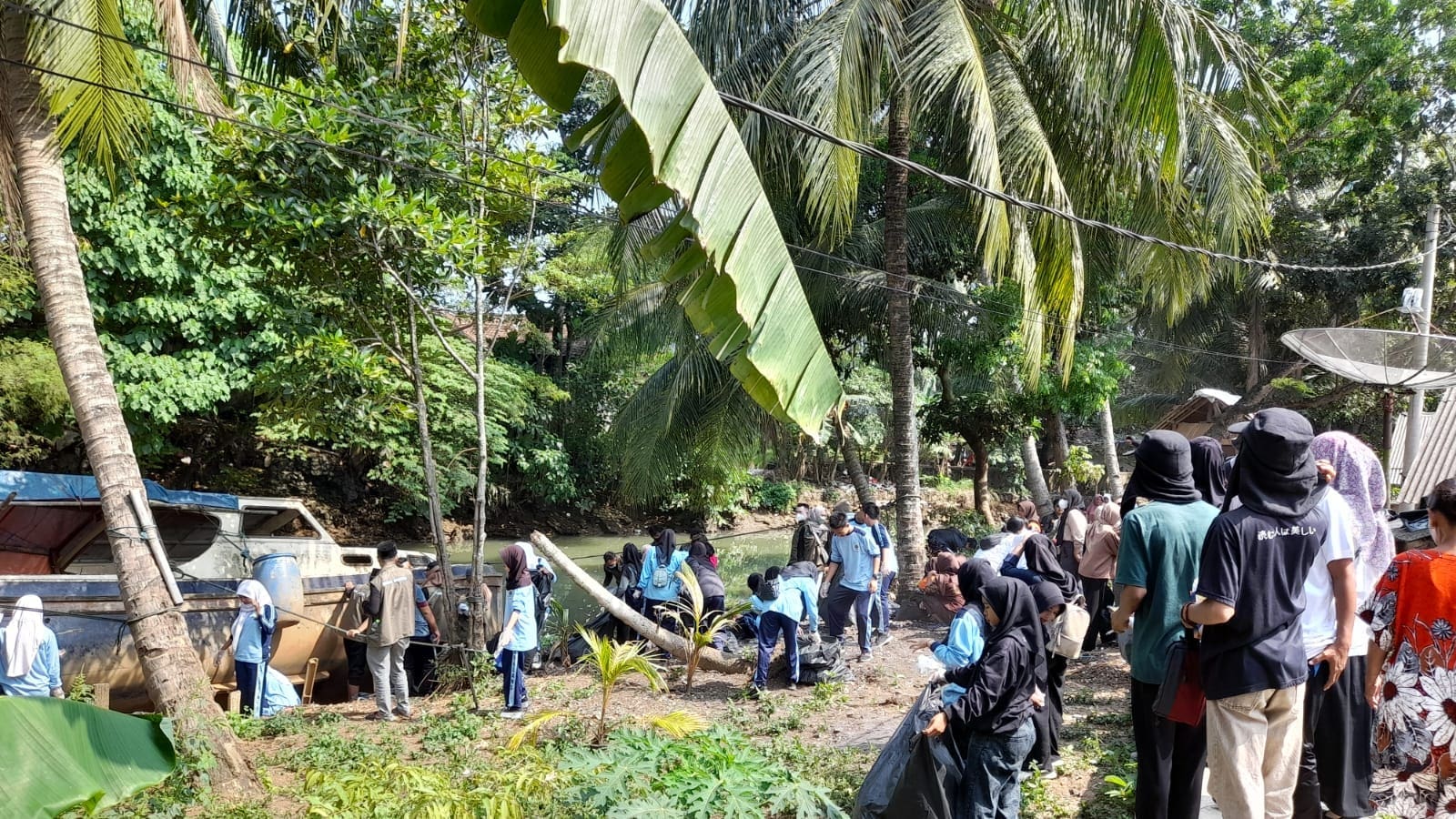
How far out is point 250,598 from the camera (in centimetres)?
855

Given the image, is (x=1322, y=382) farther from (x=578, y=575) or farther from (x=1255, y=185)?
(x=578, y=575)

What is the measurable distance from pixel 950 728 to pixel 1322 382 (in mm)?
24097

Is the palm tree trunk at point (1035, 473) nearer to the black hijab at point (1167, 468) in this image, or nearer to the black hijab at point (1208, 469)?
the black hijab at point (1208, 469)

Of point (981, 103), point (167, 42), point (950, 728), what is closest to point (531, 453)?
point (981, 103)

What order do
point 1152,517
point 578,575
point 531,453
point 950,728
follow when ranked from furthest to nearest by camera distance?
point 531,453 < point 578,575 < point 950,728 < point 1152,517

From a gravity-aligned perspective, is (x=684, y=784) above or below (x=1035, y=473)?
below

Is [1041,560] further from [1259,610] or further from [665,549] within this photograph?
[665,549]

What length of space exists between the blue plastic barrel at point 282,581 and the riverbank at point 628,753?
1442 millimetres

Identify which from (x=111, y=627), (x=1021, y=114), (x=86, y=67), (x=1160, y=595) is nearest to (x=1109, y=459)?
(x=1021, y=114)

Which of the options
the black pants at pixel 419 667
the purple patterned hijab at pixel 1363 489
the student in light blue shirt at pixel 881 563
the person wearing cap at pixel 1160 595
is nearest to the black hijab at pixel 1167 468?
the person wearing cap at pixel 1160 595

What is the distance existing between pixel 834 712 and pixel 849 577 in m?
2.01

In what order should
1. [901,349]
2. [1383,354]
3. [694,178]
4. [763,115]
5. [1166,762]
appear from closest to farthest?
[694,178] < [1166,762] < [763,115] < [1383,354] < [901,349]

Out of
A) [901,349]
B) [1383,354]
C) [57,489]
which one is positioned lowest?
[57,489]

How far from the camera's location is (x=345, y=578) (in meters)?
11.5
